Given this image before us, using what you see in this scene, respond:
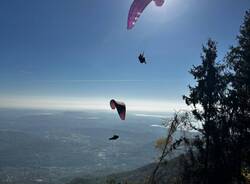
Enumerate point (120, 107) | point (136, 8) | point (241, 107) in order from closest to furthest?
point (136, 8), point (120, 107), point (241, 107)

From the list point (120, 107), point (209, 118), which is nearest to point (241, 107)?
point (209, 118)

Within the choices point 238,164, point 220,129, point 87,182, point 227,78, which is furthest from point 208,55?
point 87,182

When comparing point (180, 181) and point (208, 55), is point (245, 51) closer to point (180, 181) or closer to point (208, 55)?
point (208, 55)

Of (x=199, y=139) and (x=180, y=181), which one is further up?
(x=199, y=139)

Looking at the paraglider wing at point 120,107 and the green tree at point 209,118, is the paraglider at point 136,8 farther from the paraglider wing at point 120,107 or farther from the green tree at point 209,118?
the green tree at point 209,118

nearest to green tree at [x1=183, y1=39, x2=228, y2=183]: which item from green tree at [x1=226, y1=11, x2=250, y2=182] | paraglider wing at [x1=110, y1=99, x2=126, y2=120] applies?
green tree at [x1=226, y1=11, x2=250, y2=182]

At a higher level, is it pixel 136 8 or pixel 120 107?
pixel 136 8

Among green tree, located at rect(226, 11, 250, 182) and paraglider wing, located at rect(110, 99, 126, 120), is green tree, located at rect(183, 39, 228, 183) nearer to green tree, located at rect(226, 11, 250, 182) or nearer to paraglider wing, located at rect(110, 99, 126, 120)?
green tree, located at rect(226, 11, 250, 182)

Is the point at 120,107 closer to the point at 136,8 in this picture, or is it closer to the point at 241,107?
the point at 136,8
